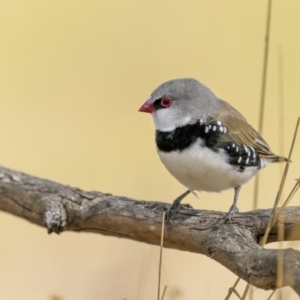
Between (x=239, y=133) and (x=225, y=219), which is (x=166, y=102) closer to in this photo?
(x=239, y=133)

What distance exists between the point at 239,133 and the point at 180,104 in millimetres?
209

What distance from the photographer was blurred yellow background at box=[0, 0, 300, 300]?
3031 mm

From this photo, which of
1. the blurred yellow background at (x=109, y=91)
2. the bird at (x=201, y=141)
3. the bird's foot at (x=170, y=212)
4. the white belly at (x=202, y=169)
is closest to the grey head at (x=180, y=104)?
the bird at (x=201, y=141)

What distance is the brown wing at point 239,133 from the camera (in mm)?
2039

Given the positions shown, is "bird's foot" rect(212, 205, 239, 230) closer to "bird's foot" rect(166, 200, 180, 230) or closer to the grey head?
"bird's foot" rect(166, 200, 180, 230)

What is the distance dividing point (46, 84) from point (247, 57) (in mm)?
1135

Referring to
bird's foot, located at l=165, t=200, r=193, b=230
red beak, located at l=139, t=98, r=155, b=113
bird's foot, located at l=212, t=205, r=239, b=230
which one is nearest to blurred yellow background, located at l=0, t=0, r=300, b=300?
bird's foot, located at l=165, t=200, r=193, b=230

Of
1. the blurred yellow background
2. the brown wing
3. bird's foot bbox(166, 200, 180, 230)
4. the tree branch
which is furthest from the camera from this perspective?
the blurred yellow background

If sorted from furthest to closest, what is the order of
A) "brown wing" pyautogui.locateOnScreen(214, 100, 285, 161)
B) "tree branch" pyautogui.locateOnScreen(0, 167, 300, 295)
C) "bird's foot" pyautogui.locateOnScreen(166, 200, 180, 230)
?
"brown wing" pyautogui.locateOnScreen(214, 100, 285, 161)
"bird's foot" pyautogui.locateOnScreen(166, 200, 180, 230)
"tree branch" pyautogui.locateOnScreen(0, 167, 300, 295)

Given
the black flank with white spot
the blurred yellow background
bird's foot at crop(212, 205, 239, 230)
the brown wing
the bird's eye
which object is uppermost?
the blurred yellow background

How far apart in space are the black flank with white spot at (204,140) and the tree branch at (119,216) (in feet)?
0.62

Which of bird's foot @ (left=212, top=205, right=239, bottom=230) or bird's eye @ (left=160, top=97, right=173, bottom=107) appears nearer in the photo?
bird's foot @ (left=212, top=205, right=239, bottom=230)

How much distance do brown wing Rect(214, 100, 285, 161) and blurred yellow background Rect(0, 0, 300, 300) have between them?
86 cm

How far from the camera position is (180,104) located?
2.08 metres
